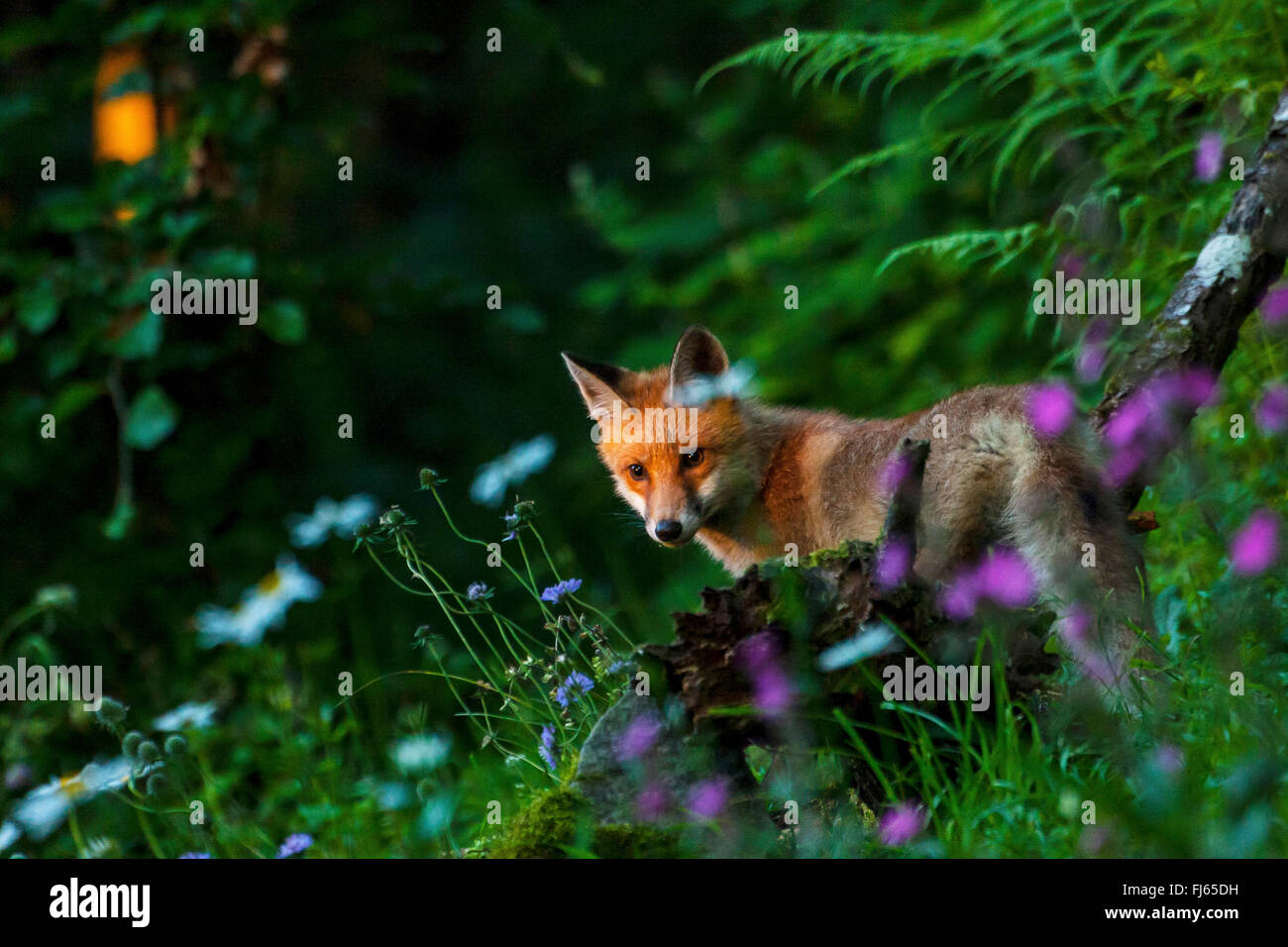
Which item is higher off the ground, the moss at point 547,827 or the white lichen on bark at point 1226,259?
the white lichen on bark at point 1226,259

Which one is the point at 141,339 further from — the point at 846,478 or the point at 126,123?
the point at 846,478

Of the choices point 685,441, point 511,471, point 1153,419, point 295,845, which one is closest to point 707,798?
point 295,845

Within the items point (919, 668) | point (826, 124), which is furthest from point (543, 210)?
point (919, 668)

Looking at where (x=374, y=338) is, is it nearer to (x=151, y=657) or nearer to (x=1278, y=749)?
(x=151, y=657)

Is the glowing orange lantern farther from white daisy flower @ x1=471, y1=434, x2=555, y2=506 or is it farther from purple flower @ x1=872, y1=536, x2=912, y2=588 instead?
purple flower @ x1=872, y1=536, x2=912, y2=588

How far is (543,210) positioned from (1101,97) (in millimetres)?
7056

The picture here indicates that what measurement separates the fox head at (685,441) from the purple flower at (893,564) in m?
1.54

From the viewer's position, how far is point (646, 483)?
5.09 m

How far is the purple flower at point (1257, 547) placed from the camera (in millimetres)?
3543

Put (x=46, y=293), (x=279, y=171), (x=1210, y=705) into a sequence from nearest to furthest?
(x=1210, y=705)
(x=46, y=293)
(x=279, y=171)

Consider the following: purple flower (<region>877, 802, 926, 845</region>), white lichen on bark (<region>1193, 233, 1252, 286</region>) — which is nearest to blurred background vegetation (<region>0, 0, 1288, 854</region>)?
white lichen on bark (<region>1193, 233, 1252, 286</region>)

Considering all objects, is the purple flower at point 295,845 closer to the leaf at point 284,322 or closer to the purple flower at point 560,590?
the purple flower at point 560,590

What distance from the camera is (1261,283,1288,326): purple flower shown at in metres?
4.25

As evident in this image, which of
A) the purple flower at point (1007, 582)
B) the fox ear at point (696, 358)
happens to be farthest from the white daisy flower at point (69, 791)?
the purple flower at point (1007, 582)
